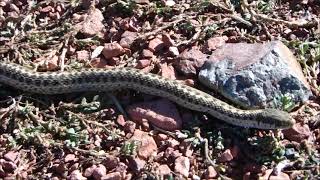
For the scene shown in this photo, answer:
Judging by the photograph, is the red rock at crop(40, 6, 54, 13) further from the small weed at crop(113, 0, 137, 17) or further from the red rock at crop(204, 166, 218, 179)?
the red rock at crop(204, 166, 218, 179)

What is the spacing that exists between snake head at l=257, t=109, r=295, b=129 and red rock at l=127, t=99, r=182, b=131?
1094mm

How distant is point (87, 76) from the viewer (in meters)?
8.91

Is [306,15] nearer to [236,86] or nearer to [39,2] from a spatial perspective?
[236,86]

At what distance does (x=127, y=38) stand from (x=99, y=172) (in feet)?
7.99

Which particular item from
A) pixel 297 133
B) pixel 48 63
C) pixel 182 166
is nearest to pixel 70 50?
pixel 48 63

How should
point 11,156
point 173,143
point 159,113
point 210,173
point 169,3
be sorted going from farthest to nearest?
point 169,3 → point 159,113 → point 173,143 → point 11,156 → point 210,173

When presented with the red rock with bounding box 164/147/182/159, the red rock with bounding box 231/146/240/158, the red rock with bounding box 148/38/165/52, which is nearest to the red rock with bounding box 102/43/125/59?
the red rock with bounding box 148/38/165/52

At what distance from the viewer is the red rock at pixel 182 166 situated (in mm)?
7953

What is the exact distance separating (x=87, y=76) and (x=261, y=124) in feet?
8.07

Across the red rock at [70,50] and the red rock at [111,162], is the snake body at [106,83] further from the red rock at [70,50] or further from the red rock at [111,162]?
the red rock at [111,162]

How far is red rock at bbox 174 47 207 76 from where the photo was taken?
9.04 m

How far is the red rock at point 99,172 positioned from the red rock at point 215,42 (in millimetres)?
2507

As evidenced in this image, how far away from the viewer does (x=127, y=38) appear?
9570 millimetres

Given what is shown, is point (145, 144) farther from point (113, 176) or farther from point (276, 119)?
point (276, 119)
